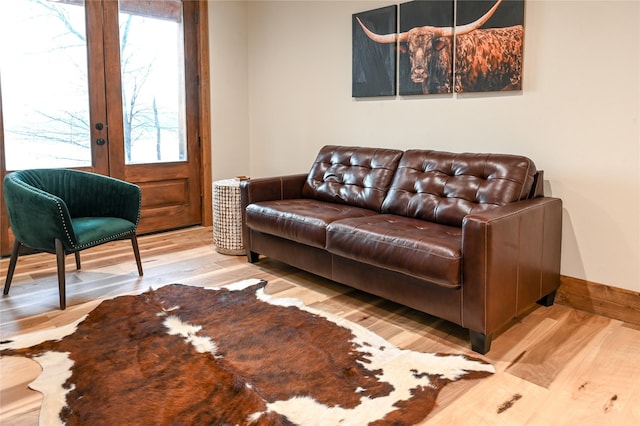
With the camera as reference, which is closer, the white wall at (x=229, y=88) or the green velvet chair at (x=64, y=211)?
the green velvet chair at (x=64, y=211)

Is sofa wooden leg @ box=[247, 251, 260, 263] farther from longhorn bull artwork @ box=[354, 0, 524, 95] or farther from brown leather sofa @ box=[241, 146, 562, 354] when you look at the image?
longhorn bull artwork @ box=[354, 0, 524, 95]

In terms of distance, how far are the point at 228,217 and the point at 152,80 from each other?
151 cm

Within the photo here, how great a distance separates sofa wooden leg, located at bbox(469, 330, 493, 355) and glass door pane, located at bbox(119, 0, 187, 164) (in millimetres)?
3278

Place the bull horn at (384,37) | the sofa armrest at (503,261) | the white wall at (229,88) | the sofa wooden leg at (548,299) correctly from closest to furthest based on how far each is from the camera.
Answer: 1. the sofa armrest at (503,261)
2. the sofa wooden leg at (548,299)
3. the bull horn at (384,37)
4. the white wall at (229,88)

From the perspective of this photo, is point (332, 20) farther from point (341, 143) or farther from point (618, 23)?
point (618, 23)

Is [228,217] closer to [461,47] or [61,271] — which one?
[61,271]

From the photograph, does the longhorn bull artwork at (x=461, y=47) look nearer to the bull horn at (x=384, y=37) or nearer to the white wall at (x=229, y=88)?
the bull horn at (x=384, y=37)

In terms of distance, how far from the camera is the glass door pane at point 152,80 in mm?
4320

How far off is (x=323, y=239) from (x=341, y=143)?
148cm

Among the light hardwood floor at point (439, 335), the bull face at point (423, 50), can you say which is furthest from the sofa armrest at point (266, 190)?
the bull face at point (423, 50)

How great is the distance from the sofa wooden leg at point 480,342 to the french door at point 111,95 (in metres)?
3.22

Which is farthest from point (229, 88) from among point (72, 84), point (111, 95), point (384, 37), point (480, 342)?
point (480, 342)

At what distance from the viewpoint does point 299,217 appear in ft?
10.3

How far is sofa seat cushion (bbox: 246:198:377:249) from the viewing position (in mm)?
3027
